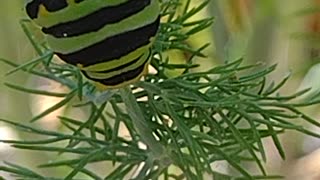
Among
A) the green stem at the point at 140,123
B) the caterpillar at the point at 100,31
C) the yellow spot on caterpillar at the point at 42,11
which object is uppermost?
the yellow spot on caterpillar at the point at 42,11

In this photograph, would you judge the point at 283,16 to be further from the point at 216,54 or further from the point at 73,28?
the point at 73,28

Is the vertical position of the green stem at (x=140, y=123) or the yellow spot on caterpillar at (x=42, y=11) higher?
the yellow spot on caterpillar at (x=42, y=11)

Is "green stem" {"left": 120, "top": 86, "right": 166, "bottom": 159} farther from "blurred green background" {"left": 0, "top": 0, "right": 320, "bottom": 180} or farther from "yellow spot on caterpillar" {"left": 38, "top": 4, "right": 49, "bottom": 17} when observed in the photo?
"blurred green background" {"left": 0, "top": 0, "right": 320, "bottom": 180}

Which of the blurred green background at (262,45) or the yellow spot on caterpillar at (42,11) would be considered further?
the blurred green background at (262,45)

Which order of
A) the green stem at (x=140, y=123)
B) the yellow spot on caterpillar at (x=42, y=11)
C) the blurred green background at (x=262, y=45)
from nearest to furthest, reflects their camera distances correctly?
the yellow spot on caterpillar at (x=42, y=11), the green stem at (x=140, y=123), the blurred green background at (x=262, y=45)

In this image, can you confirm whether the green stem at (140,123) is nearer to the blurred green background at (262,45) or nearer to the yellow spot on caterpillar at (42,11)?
the yellow spot on caterpillar at (42,11)

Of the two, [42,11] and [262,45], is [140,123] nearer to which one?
[42,11]

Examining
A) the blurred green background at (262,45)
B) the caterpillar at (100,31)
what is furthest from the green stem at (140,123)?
the blurred green background at (262,45)

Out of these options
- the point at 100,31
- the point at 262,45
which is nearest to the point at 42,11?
the point at 100,31

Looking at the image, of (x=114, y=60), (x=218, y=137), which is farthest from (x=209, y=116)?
(x=114, y=60)
